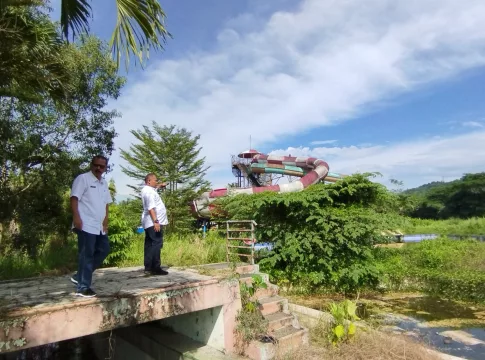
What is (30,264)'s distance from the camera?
7449 mm

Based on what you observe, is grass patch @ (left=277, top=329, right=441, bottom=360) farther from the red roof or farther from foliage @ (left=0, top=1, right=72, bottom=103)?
the red roof

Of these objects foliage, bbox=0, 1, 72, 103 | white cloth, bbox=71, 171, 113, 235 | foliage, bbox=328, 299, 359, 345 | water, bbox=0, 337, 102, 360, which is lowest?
water, bbox=0, 337, 102, 360

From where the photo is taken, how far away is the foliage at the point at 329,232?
1033cm

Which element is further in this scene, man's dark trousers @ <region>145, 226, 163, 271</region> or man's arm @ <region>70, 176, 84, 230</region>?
man's dark trousers @ <region>145, 226, 163, 271</region>

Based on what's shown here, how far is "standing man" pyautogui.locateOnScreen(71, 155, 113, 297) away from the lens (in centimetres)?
377

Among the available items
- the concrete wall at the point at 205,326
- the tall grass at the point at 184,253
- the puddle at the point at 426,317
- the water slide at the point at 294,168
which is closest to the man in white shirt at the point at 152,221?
the concrete wall at the point at 205,326

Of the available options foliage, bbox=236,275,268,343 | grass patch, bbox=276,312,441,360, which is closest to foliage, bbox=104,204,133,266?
foliage, bbox=236,275,268,343

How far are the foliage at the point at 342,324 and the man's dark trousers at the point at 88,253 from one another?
3.62 m

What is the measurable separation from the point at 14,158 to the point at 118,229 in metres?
3.23

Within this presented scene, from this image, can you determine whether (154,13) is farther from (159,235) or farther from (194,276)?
(194,276)

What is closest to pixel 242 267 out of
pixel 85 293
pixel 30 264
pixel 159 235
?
pixel 159 235

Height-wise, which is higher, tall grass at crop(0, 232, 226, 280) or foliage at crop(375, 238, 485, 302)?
tall grass at crop(0, 232, 226, 280)

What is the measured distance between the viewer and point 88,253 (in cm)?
380

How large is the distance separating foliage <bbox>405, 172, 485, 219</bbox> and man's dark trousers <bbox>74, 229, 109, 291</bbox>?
41.2 m
